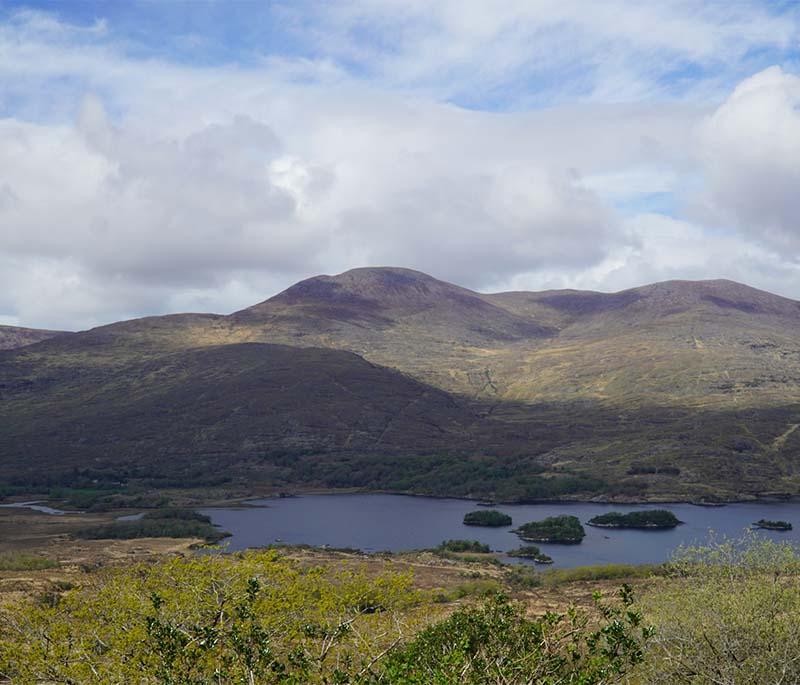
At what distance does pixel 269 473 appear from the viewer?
6540 inches

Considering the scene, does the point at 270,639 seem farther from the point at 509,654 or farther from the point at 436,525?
the point at 436,525

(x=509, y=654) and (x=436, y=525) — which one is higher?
(x=509, y=654)

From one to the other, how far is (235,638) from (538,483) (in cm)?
13298

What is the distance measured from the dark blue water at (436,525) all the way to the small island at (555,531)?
1466mm

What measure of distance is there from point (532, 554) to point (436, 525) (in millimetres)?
28126

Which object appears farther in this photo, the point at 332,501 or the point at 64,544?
the point at 332,501

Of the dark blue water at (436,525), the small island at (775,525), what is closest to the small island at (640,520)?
the dark blue water at (436,525)

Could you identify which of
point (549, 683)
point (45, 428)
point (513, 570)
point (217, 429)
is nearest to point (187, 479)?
point (217, 429)

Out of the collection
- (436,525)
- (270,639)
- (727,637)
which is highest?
(270,639)

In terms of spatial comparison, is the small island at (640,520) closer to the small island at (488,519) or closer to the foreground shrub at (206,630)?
the small island at (488,519)

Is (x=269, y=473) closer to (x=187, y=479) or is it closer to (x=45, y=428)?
(x=187, y=479)

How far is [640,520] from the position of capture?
11425cm

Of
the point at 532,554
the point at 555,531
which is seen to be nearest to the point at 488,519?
the point at 555,531

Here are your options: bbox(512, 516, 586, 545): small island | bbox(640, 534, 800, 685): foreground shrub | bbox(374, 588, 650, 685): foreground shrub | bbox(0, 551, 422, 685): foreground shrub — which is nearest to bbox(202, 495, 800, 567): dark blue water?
bbox(512, 516, 586, 545): small island
